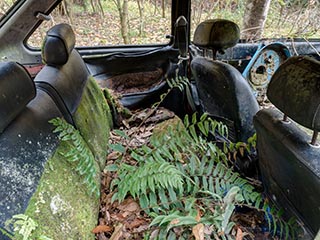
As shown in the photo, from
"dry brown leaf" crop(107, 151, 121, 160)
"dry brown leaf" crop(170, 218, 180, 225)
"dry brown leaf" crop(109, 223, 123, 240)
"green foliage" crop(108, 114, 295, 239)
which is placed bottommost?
"dry brown leaf" crop(107, 151, 121, 160)

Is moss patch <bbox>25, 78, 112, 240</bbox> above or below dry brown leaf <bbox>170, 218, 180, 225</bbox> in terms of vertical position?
above

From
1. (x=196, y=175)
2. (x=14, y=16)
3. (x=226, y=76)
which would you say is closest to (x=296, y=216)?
(x=196, y=175)

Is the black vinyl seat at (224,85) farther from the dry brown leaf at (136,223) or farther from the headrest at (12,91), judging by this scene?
the headrest at (12,91)

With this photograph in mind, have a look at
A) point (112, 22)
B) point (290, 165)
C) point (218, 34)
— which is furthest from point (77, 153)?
point (112, 22)

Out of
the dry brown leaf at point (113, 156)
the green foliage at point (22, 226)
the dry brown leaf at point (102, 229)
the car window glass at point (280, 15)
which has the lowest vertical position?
the dry brown leaf at point (113, 156)

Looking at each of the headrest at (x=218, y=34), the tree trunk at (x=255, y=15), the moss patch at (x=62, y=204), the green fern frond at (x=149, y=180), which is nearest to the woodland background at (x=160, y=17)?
the tree trunk at (x=255, y=15)

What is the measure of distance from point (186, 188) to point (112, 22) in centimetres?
303

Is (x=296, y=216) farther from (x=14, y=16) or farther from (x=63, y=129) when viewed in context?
(x=14, y=16)

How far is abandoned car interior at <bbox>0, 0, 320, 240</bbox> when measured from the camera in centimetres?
104

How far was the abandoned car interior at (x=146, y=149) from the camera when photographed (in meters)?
1.04

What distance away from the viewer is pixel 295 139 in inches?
46.1

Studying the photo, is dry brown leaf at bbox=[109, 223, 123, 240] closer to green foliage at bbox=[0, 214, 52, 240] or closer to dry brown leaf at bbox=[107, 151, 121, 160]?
green foliage at bbox=[0, 214, 52, 240]

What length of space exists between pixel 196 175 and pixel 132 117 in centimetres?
104

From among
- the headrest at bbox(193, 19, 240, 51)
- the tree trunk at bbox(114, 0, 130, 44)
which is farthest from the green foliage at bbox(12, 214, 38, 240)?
the tree trunk at bbox(114, 0, 130, 44)
